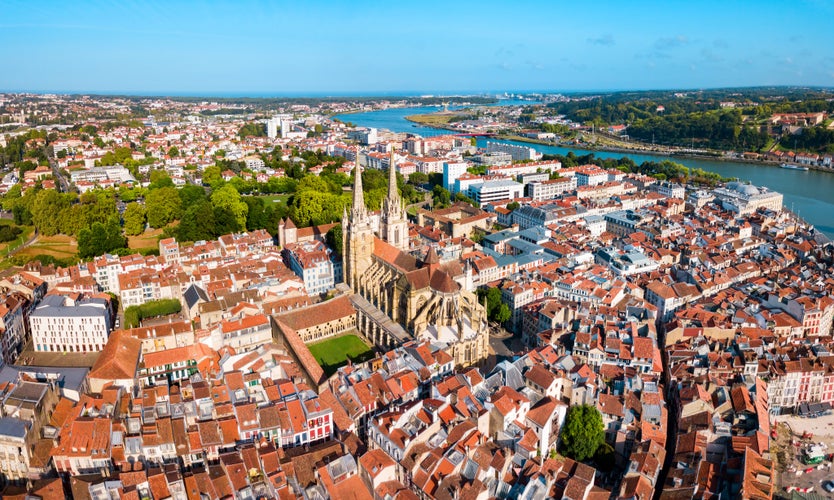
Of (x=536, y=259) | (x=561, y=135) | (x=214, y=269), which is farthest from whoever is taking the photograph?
(x=561, y=135)

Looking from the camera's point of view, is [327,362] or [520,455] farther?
[327,362]

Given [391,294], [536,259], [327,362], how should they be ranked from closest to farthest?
[327,362]
[391,294]
[536,259]

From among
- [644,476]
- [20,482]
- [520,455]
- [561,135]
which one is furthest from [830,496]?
[561,135]

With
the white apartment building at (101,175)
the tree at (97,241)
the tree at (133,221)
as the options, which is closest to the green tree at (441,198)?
the tree at (133,221)

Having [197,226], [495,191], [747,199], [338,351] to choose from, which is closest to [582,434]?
[338,351]

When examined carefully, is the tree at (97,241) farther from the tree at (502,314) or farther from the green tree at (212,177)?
the tree at (502,314)

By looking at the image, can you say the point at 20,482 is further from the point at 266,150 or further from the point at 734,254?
the point at 266,150

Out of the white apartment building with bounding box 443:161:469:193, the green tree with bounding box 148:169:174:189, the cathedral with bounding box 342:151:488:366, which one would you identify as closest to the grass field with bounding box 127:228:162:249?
the green tree with bounding box 148:169:174:189
